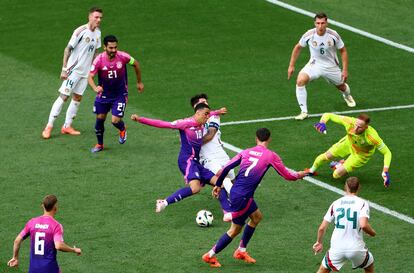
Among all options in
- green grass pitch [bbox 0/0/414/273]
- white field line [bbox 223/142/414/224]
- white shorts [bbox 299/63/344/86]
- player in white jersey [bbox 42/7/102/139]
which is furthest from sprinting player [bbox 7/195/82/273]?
white shorts [bbox 299/63/344/86]

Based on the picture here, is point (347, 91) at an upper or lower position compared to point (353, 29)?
lower

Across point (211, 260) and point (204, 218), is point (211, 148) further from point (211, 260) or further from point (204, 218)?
point (211, 260)

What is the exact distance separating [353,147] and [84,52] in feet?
22.8

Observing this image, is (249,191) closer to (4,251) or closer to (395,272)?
(395,272)

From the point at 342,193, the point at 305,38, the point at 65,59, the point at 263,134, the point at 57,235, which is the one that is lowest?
the point at 342,193

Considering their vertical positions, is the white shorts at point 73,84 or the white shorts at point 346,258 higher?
the white shorts at point 346,258

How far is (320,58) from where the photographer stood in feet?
88.5

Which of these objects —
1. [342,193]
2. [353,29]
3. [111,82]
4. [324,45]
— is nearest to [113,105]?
[111,82]

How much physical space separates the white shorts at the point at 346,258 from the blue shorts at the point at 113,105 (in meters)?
8.38

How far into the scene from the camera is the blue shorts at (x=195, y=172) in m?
20.4

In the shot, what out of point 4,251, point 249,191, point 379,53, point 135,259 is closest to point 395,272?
point 249,191

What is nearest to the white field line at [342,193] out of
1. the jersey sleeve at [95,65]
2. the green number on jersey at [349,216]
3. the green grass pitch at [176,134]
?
the green grass pitch at [176,134]

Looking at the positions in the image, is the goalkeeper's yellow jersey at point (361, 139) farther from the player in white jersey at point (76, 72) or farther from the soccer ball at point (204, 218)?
the player in white jersey at point (76, 72)

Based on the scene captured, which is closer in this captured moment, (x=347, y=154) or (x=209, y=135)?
(x=209, y=135)
